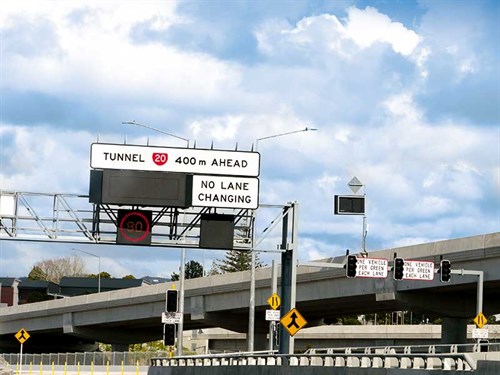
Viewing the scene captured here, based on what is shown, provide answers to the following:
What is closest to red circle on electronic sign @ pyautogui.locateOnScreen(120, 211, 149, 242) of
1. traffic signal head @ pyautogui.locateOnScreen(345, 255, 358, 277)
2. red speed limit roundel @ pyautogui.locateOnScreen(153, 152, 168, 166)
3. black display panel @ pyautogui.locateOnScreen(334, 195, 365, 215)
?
red speed limit roundel @ pyautogui.locateOnScreen(153, 152, 168, 166)

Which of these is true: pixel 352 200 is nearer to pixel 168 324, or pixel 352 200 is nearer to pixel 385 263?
pixel 385 263

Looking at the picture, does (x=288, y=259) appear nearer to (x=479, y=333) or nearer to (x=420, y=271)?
(x=420, y=271)

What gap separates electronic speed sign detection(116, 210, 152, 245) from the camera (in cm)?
3825

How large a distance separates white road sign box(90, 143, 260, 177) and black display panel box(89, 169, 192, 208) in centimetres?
31

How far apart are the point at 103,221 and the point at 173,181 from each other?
2984mm

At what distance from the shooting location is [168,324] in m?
42.8

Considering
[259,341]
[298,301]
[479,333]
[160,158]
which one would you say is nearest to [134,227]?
[160,158]

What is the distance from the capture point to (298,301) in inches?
2918

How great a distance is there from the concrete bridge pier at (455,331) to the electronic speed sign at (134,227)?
3677cm

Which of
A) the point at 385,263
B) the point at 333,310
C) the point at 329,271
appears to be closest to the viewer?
the point at 385,263

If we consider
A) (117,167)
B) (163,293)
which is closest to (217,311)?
(163,293)

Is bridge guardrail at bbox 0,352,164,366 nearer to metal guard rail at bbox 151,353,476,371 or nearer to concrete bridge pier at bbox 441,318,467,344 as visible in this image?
concrete bridge pier at bbox 441,318,467,344

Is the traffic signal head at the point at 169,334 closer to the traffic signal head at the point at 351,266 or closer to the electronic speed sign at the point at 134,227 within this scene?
the electronic speed sign at the point at 134,227

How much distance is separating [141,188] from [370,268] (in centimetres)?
1293
